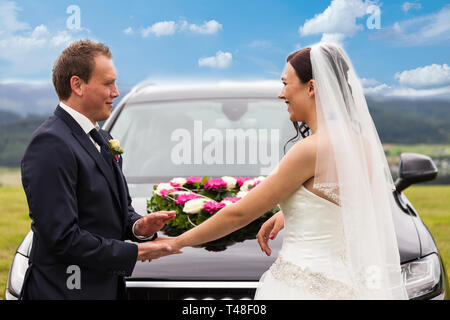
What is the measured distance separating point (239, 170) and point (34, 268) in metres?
1.98

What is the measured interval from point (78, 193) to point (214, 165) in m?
1.97

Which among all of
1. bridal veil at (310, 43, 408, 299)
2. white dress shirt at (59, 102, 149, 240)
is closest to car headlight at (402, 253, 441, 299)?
bridal veil at (310, 43, 408, 299)

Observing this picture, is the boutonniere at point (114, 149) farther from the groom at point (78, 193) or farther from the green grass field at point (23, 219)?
the green grass field at point (23, 219)

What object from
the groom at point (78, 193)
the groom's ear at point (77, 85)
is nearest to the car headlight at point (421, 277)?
the groom at point (78, 193)

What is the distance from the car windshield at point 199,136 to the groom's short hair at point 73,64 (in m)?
1.73

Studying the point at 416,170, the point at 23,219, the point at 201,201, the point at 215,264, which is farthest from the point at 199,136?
the point at 23,219

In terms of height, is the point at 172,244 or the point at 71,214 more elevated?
the point at 71,214

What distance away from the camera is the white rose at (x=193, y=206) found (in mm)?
3295

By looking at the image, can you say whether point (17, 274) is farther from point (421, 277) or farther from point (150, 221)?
point (421, 277)

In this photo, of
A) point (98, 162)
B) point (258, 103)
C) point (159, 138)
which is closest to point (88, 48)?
point (98, 162)

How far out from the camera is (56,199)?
221cm

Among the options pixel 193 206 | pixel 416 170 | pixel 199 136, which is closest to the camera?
pixel 193 206

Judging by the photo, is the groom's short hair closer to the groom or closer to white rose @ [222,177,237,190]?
the groom

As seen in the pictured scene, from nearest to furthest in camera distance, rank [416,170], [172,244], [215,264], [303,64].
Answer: [303,64] → [172,244] → [215,264] → [416,170]
